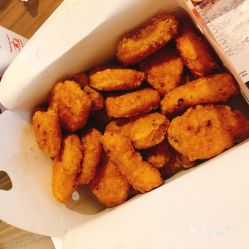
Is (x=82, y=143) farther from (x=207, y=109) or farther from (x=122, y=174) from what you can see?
(x=207, y=109)

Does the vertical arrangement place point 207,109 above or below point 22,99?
below

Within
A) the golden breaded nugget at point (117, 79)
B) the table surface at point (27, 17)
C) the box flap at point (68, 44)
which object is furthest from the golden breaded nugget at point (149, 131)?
the table surface at point (27, 17)

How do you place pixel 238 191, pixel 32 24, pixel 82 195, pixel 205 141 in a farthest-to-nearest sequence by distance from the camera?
1. pixel 32 24
2. pixel 82 195
3. pixel 205 141
4. pixel 238 191

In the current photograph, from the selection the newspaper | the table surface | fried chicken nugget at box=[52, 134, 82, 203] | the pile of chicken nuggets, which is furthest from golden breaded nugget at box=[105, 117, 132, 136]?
the table surface

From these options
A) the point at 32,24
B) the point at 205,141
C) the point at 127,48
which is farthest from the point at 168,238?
the point at 32,24

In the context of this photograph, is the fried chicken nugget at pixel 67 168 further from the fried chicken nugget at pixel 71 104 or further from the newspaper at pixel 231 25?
the newspaper at pixel 231 25

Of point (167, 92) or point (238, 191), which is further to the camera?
point (167, 92)

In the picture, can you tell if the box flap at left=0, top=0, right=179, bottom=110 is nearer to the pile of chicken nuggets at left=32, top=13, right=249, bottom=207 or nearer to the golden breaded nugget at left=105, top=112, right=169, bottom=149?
the pile of chicken nuggets at left=32, top=13, right=249, bottom=207
